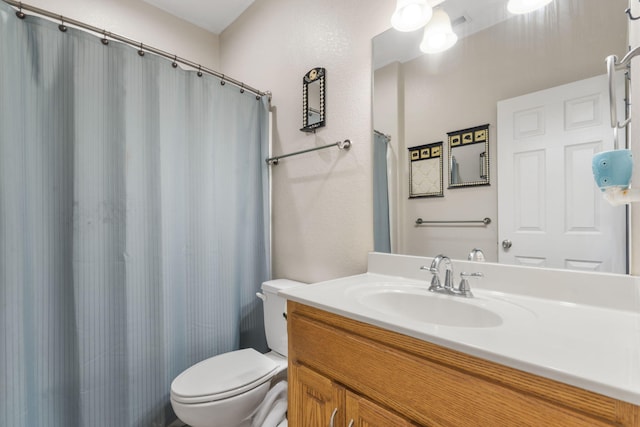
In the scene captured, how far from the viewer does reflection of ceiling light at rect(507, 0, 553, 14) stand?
936mm

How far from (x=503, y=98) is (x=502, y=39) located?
0.21 m

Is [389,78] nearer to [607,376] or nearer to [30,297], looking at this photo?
[607,376]

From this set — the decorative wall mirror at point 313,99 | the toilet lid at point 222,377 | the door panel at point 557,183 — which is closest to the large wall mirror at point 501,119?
the door panel at point 557,183

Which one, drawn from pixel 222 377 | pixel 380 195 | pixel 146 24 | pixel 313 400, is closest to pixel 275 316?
pixel 222 377

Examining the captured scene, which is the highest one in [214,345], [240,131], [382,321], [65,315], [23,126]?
[240,131]

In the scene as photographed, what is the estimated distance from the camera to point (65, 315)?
1.14 meters

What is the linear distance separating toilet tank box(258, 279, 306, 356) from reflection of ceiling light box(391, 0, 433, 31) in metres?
1.34

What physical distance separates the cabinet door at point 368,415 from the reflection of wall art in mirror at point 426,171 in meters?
0.81

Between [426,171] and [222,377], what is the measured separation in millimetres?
1264

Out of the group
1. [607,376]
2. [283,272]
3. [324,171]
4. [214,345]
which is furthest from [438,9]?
[214,345]

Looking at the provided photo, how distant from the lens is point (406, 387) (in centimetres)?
68

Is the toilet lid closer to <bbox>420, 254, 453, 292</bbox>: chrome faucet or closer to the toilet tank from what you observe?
the toilet tank

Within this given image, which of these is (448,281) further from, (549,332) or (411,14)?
(411,14)

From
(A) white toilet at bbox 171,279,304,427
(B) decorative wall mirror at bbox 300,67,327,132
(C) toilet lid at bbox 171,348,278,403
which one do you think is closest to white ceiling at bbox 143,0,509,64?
(B) decorative wall mirror at bbox 300,67,327,132
